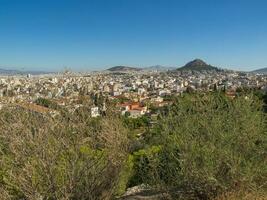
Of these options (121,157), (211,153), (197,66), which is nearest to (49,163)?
(121,157)

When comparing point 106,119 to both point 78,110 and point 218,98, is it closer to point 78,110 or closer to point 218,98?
point 78,110

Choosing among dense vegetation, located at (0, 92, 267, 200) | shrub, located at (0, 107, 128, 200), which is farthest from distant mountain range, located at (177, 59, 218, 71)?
shrub, located at (0, 107, 128, 200)

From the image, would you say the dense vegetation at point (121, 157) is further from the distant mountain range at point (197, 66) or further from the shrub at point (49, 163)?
the distant mountain range at point (197, 66)

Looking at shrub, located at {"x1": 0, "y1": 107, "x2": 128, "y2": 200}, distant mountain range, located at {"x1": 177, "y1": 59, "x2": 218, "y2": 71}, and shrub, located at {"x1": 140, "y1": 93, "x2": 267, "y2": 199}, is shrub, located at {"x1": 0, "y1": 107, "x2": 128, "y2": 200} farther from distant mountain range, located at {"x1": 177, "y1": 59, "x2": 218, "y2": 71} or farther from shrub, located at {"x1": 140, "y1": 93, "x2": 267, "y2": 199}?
distant mountain range, located at {"x1": 177, "y1": 59, "x2": 218, "y2": 71}

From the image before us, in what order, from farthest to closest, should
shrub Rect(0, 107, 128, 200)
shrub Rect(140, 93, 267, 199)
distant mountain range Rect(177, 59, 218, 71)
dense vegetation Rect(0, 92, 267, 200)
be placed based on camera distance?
distant mountain range Rect(177, 59, 218, 71) < shrub Rect(140, 93, 267, 199) < dense vegetation Rect(0, 92, 267, 200) < shrub Rect(0, 107, 128, 200)

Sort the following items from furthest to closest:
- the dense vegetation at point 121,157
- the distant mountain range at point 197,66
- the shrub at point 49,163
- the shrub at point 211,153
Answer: the distant mountain range at point 197,66, the shrub at point 211,153, the dense vegetation at point 121,157, the shrub at point 49,163

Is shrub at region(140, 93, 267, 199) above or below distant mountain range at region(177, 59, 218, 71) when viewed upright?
above

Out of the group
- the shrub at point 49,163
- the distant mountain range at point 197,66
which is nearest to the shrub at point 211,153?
the shrub at point 49,163

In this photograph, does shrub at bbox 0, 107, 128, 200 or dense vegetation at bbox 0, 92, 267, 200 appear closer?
shrub at bbox 0, 107, 128, 200
